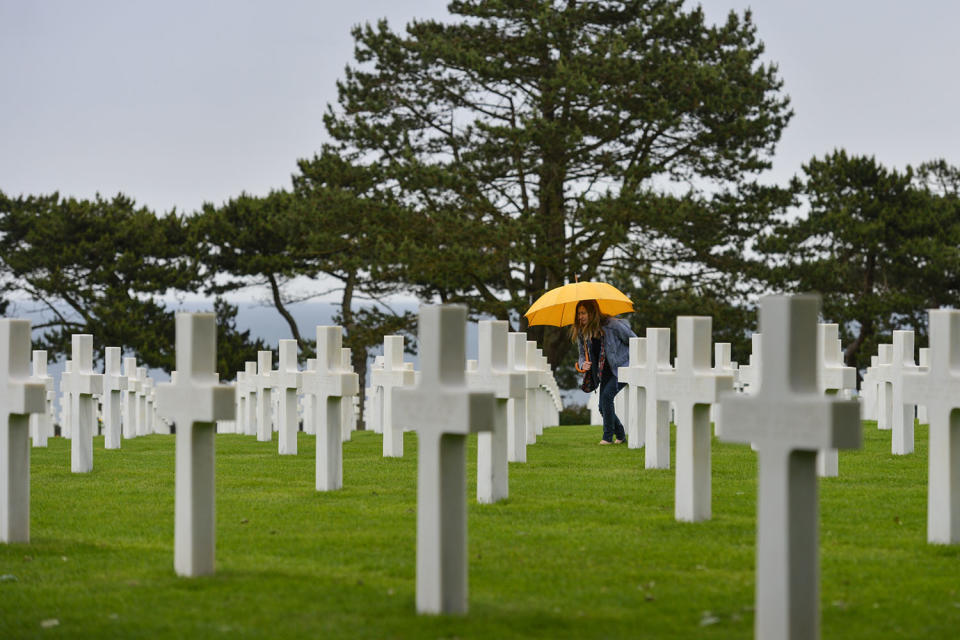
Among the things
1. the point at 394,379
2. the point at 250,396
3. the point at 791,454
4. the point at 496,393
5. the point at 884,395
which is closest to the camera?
the point at 791,454

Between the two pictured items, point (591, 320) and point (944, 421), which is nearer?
point (944, 421)

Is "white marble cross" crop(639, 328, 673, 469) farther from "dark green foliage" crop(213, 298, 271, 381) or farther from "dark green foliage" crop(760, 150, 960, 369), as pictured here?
"dark green foliage" crop(213, 298, 271, 381)

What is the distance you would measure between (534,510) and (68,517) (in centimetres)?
303

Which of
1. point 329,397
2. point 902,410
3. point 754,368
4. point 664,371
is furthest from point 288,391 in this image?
point 902,410

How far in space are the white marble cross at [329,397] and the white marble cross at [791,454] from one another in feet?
16.9

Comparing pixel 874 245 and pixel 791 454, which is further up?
pixel 874 245

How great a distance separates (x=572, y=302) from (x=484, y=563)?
8.84 m

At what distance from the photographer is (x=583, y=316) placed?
1395cm

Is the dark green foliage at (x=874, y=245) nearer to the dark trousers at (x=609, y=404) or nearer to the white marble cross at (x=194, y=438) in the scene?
the dark trousers at (x=609, y=404)

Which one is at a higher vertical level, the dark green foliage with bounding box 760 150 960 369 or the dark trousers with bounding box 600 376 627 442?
the dark green foliage with bounding box 760 150 960 369

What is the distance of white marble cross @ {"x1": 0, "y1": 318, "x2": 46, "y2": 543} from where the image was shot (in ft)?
22.9

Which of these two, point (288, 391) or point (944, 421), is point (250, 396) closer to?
point (288, 391)

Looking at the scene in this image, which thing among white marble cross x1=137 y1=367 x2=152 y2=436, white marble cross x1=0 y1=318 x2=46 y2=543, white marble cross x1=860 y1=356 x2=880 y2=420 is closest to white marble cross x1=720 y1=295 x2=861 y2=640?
white marble cross x1=0 y1=318 x2=46 y2=543

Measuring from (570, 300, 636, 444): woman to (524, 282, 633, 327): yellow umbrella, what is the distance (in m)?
0.44
